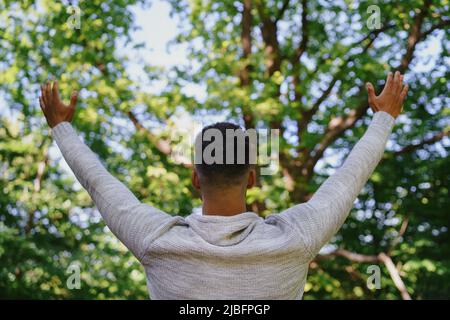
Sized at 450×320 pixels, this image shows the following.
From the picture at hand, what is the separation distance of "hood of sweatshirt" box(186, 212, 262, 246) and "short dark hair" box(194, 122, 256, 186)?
0.35 ft

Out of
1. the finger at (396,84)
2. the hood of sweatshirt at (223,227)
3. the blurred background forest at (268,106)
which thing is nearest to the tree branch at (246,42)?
the blurred background forest at (268,106)

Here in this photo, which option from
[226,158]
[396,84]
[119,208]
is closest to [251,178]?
[226,158]

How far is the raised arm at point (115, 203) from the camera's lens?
50.5 inches

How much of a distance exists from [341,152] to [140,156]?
375 centimetres

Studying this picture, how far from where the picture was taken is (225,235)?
50.8 inches

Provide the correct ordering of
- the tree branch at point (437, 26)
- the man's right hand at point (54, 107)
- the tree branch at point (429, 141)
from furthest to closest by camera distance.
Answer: the tree branch at point (429, 141)
the tree branch at point (437, 26)
the man's right hand at point (54, 107)

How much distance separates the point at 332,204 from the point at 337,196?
0.03 m

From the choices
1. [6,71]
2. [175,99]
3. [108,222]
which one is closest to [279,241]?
[108,222]

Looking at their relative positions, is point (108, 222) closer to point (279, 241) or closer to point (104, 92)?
point (279, 241)

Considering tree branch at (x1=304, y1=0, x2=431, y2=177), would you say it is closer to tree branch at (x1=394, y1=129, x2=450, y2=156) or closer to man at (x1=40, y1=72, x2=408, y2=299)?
tree branch at (x1=394, y1=129, x2=450, y2=156)

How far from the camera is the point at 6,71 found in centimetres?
968

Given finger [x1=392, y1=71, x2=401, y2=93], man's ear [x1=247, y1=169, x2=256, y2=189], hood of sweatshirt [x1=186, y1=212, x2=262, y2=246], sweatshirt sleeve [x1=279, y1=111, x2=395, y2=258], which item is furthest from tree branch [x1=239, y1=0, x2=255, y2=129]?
hood of sweatshirt [x1=186, y1=212, x2=262, y2=246]

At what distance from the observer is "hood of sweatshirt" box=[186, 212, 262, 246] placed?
1284mm

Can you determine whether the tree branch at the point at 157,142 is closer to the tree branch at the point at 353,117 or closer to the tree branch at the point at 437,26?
the tree branch at the point at 353,117
